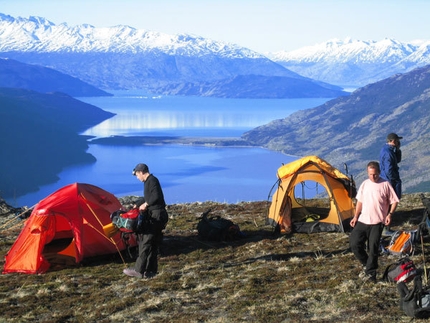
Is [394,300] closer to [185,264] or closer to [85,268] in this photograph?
[185,264]

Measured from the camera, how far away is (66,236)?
15.2 metres

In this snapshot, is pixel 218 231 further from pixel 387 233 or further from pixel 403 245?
pixel 403 245

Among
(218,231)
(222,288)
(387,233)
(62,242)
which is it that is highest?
(387,233)

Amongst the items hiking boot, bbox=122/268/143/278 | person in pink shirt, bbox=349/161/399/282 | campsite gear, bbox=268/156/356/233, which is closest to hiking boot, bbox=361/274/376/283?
person in pink shirt, bbox=349/161/399/282

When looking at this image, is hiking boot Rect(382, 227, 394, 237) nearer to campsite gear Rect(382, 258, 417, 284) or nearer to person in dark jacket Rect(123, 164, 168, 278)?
campsite gear Rect(382, 258, 417, 284)

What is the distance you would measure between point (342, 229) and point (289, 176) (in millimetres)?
2247

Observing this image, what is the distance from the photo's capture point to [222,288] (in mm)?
10883

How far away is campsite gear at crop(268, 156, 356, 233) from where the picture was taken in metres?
16.0

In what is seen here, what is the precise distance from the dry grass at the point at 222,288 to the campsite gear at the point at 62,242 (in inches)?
13.8

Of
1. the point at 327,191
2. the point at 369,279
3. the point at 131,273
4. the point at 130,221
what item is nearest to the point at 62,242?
the point at 131,273

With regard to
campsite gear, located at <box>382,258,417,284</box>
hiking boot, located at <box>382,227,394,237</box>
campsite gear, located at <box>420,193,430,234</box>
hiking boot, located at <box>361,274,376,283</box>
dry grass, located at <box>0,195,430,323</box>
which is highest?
campsite gear, located at <box>420,193,430,234</box>

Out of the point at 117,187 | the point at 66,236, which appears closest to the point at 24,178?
the point at 117,187

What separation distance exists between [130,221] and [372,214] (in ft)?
14.6

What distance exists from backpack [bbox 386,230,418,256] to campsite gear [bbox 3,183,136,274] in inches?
239
